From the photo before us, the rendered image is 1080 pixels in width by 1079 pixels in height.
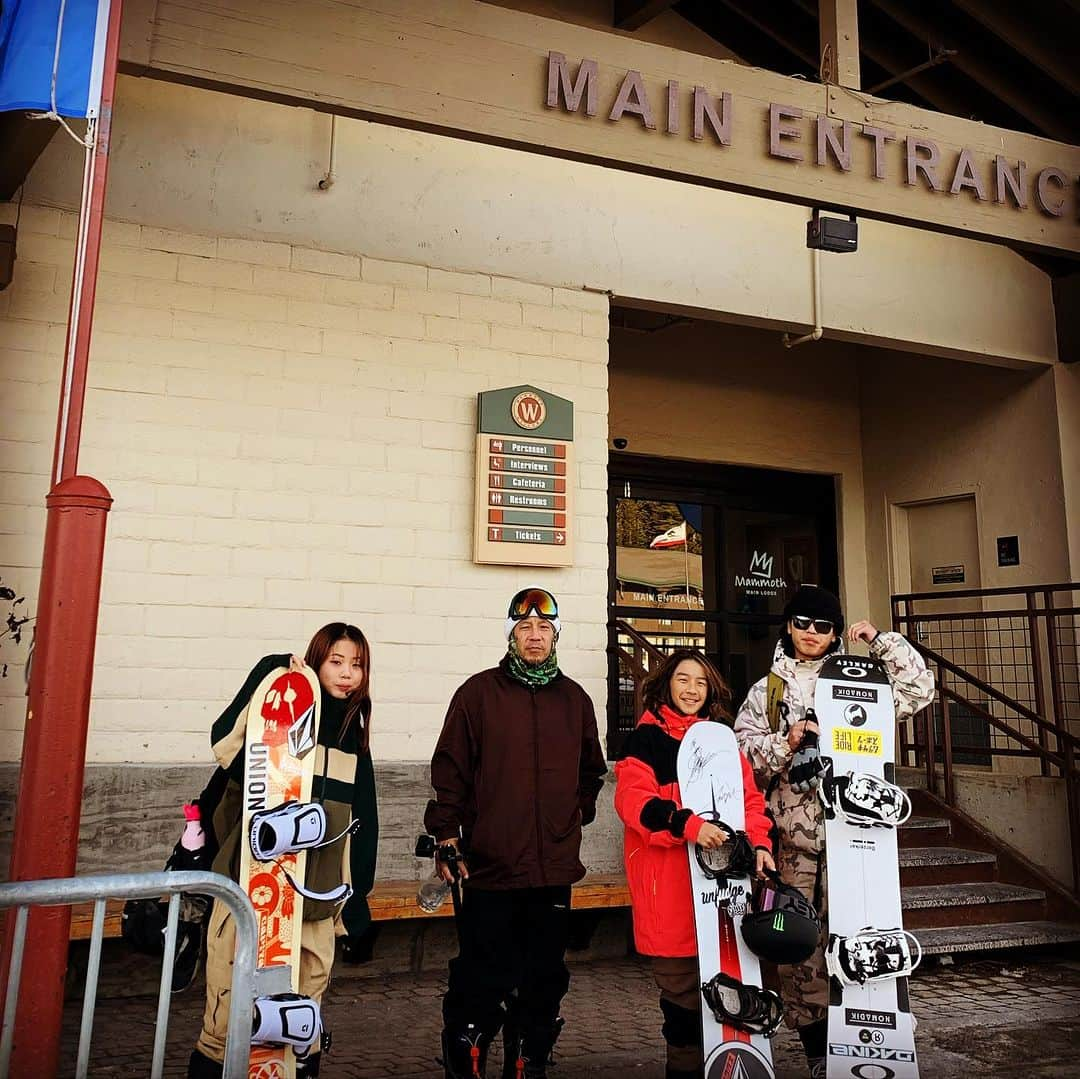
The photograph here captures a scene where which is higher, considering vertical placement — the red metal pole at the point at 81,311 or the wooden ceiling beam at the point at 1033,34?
the wooden ceiling beam at the point at 1033,34

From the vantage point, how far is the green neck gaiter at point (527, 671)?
11.7ft

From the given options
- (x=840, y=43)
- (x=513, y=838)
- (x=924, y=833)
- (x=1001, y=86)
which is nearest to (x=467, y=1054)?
(x=513, y=838)

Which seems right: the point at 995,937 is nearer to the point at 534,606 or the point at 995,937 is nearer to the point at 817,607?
the point at 817,607

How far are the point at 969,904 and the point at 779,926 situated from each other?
283cm

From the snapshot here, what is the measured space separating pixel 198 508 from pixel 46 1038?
2.68 meters

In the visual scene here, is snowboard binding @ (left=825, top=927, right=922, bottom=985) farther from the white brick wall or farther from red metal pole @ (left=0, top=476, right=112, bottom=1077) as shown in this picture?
red metal pole @ (left=0, top=476, right=112, bottom=1077)

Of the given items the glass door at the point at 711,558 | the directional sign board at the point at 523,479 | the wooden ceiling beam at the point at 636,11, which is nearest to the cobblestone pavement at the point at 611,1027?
the directional sign board at the point at 523,479

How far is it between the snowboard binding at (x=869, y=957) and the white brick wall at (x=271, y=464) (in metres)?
2.07

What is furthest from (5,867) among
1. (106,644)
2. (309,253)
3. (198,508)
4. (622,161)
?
(622,161)

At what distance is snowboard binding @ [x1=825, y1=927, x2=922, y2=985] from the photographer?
3381mm

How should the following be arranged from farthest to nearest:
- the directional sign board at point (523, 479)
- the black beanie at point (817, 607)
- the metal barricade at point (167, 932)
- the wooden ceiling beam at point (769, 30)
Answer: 1. the wooden ceiling beam at point (769, 30)
2. the directional sign board at point (523, 479)
3. the black beanie at point (817, 607)
4. the metal barricade at point (167, 932)
